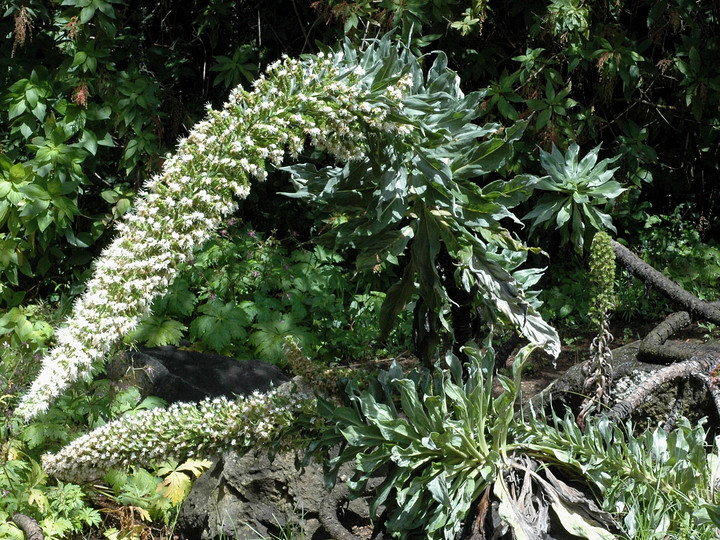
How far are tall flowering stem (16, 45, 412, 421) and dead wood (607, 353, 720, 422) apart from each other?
1201 millimetres

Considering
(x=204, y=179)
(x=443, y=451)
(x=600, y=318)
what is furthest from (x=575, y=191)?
(x=204, y=179)

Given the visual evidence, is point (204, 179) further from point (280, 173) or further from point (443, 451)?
point (280, 173)

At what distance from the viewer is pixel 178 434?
230 cm

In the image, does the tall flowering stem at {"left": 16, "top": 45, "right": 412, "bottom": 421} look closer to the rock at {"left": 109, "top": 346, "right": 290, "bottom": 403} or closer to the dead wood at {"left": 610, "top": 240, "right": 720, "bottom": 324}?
the dead wood at {"left": 610, "top": 240, "right": 720, "bottom": 324}

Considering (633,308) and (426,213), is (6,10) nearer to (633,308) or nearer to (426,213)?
(426,213)

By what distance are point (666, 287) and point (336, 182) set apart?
1.79m

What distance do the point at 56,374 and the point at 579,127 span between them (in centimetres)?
444

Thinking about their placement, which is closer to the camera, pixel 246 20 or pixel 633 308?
pixel 633 308

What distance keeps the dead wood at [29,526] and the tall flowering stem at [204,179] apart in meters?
1.53

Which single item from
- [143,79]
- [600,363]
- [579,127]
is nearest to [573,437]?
[600,363]

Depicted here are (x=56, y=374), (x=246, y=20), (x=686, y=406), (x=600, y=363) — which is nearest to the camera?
(x=56, y=374)

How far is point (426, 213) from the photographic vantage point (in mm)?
2258

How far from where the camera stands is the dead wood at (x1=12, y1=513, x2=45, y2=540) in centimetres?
295

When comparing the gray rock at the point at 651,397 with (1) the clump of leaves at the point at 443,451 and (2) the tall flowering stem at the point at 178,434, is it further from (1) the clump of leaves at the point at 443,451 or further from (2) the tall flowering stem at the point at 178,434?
(2) the tall flowering stem at the point at 178,434
